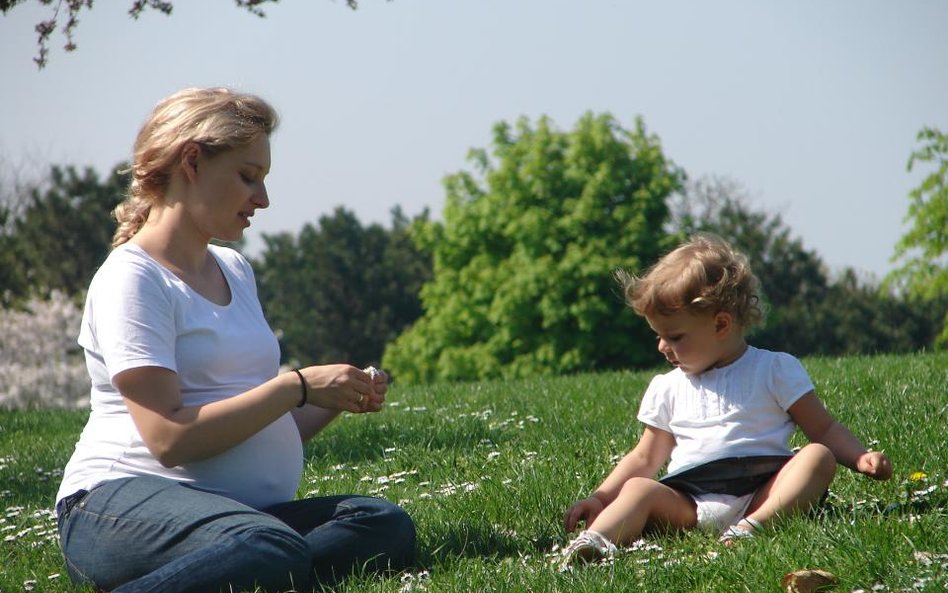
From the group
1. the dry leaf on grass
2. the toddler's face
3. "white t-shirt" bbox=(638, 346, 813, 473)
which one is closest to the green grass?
the dry leaf on grass

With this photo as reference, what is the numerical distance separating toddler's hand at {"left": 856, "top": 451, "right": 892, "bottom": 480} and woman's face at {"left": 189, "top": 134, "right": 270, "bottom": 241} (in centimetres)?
243

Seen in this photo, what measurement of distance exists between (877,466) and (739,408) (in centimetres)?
56

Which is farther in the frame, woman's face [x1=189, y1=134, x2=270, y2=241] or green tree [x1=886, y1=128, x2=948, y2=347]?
green tree [x1=886, y1=128, x2=948, y2=347]

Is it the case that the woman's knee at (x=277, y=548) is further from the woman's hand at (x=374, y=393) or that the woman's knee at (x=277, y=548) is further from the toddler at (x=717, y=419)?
the toddler at (x=717, y=419)

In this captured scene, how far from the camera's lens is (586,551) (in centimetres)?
405

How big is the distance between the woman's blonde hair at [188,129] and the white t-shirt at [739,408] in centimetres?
185

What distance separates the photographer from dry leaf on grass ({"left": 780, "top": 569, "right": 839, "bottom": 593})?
3.34 m

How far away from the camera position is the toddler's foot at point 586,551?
402cm

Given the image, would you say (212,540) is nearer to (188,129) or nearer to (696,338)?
(188,129)

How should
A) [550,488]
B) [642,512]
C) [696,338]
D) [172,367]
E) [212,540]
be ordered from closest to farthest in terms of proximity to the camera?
1. [212,540]
2. [172,367]
3. [642,512]
4. [696,338]
5. [550,488]

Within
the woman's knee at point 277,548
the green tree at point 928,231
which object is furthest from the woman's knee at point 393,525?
the green tree at point 928,231

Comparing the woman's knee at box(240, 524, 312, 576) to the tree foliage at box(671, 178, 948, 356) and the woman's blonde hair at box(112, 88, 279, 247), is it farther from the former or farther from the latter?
the tree foliage at box(671, 178, 948, 356)

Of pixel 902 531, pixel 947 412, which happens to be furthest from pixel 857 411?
pixel 902 531

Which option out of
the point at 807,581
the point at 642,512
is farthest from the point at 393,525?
the point at 807,581
